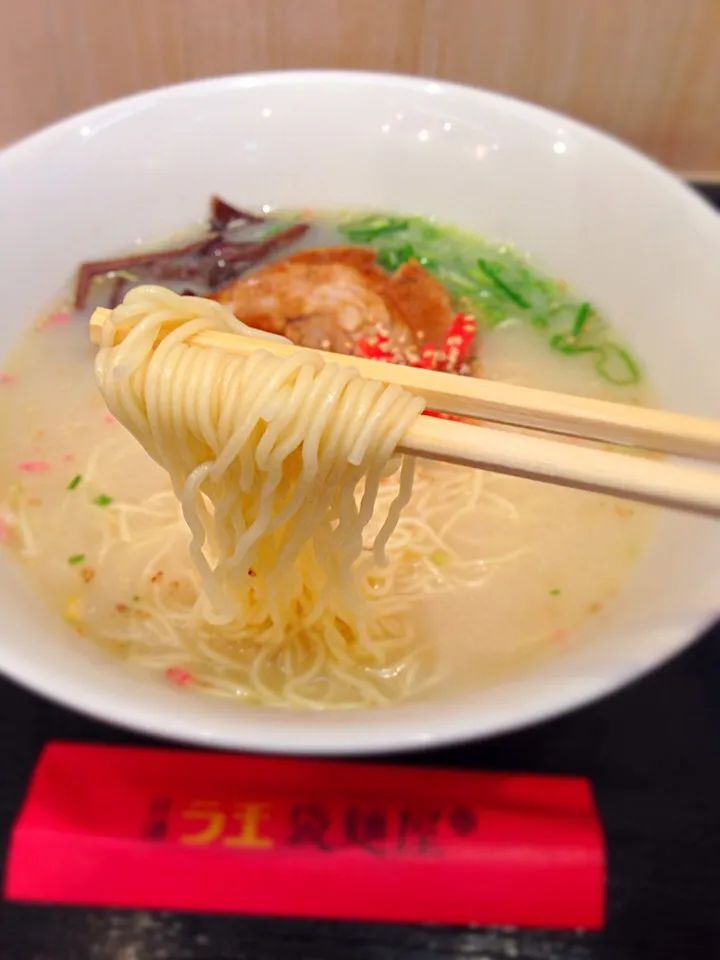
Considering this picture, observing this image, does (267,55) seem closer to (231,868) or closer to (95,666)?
(95,666)

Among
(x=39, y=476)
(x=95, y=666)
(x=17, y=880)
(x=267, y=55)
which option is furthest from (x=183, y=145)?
(x=17, y=880)

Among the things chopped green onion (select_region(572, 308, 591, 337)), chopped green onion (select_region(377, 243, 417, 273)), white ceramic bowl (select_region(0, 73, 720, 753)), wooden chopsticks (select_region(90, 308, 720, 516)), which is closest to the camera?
wooden chopsticks (select_region(90, 308, 720, 516))

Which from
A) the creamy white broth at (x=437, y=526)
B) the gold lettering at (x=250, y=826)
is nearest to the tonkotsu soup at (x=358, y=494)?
the creamy white broth at (x=437, y=526)

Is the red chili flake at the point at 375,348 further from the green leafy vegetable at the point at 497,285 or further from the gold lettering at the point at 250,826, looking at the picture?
the gold lettering at the point at 250,826

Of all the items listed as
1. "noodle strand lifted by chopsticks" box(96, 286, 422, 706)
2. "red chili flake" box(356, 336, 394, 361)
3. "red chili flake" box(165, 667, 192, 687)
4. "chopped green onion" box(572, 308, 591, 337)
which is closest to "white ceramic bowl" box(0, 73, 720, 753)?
"chopped green onion" box(572, 308, 591, 337)

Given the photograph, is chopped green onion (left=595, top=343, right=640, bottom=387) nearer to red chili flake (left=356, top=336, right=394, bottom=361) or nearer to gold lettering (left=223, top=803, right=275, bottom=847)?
red chili flake (left=356, top=336, right=394, bottom=361)

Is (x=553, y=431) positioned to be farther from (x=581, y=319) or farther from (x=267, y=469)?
(x=581, y=319)
